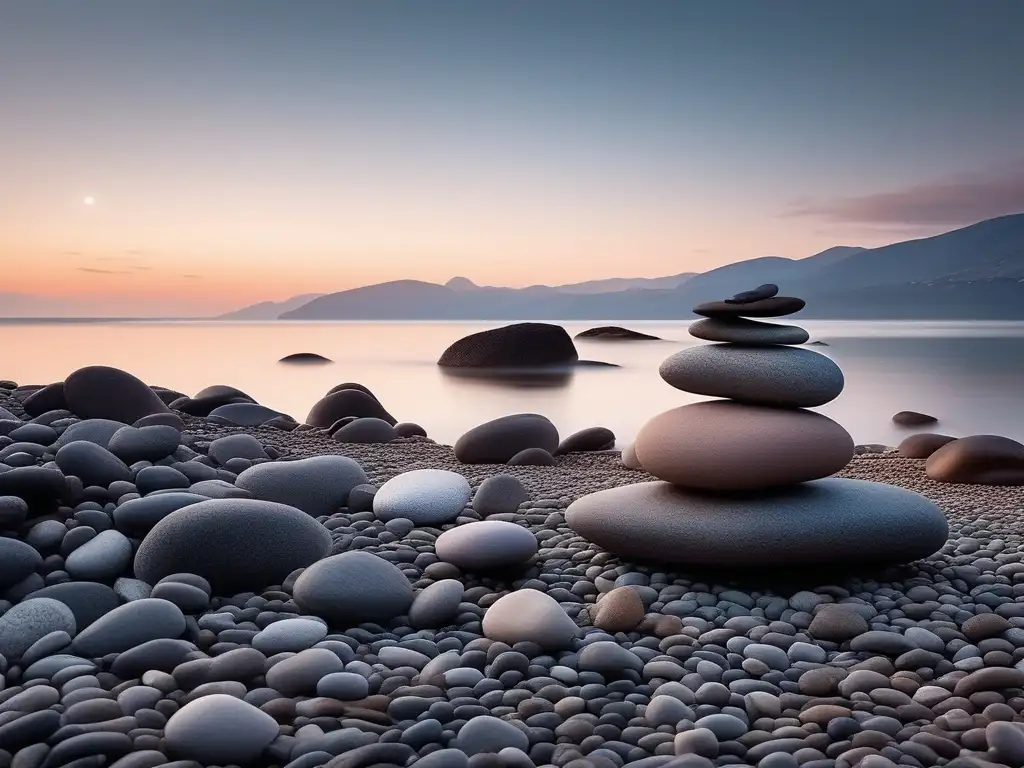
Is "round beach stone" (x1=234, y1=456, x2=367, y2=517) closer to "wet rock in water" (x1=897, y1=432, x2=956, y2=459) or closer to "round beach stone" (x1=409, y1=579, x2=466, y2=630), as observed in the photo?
"round beach stone" (x1=409, y1=579, x2=466, y2=630)

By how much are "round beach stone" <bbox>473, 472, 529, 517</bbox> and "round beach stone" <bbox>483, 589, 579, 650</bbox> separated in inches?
61.1

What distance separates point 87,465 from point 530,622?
285 cm

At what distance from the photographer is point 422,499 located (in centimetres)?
454

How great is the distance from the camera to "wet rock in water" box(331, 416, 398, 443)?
831cm

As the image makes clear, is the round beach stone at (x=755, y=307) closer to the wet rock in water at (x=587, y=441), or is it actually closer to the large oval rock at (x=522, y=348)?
the wet rock in water at (x=587, y=441)

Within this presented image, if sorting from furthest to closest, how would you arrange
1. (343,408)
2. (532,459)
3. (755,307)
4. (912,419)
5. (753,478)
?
(912,419) < (343,408) < (532,459) < (755,307) < (753,478)

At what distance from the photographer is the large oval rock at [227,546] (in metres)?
3.54

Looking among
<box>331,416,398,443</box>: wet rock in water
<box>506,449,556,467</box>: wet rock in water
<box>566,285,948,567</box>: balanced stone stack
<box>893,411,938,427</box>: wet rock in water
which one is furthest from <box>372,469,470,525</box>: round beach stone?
<box>893,411,938,427</box>: wet rock in water

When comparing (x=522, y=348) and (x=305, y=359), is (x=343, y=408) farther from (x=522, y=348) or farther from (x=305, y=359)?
(x=305, y=359)

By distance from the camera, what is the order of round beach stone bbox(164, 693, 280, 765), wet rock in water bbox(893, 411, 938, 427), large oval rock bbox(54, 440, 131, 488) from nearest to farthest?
1. round beach stone bbox(164, 693, 280, 765)
2. large oval rock bbox(54, 440, 131, 488)
3. wet rock in water bbox(893, 411, 938, 427)

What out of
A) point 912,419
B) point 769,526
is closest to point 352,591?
point 769,526

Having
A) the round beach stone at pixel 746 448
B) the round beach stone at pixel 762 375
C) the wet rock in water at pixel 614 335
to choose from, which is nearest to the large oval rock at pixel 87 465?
the round beach stone at pixel 746 448

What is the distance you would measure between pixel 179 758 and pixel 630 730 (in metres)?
1.29

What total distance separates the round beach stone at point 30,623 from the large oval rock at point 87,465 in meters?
1.41
